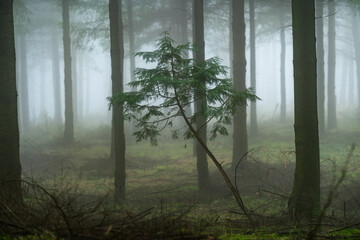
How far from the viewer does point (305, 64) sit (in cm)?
613

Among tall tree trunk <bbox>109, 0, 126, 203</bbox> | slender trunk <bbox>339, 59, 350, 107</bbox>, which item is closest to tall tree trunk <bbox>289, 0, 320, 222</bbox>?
tall tree trunk <bbox>109, 0, 126, 203</bbox>

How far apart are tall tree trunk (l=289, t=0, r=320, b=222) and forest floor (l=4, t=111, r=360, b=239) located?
365 millimetres

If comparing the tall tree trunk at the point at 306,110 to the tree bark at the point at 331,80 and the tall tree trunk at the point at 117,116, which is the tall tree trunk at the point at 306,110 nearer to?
the tall tree trunk at the point at 117,116

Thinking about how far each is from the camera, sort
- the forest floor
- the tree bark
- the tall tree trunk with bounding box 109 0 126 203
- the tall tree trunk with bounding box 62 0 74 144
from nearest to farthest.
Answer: the forest floor, the tall tree trunk with bounding box 109 0 126 203, the tall tree trunk with bounding box 62 0 74 144, the tree bark

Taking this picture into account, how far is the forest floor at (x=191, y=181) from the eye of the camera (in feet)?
15.8

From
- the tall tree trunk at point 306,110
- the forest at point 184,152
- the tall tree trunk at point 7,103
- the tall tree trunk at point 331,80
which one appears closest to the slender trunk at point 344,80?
the forest at point 184,152

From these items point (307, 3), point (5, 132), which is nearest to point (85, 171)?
point (5, 132)

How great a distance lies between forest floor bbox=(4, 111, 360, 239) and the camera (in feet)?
15.8

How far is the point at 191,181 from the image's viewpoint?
11.6 meters

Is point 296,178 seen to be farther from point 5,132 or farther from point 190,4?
point 190,4

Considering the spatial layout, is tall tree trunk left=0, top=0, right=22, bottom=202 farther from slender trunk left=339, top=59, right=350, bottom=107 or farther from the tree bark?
slender trunk left=339, top=59, right=350, bottom=107

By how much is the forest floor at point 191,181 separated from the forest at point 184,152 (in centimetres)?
6

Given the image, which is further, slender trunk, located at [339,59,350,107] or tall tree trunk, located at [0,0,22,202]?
slender trunk, located at [339,59,350,107]

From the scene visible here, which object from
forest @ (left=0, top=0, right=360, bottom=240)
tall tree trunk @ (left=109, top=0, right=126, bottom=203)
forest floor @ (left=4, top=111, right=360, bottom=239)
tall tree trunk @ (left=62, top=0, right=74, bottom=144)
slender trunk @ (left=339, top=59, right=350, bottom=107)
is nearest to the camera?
forest @ (left=0, top=0, right=360, bottom=240)
